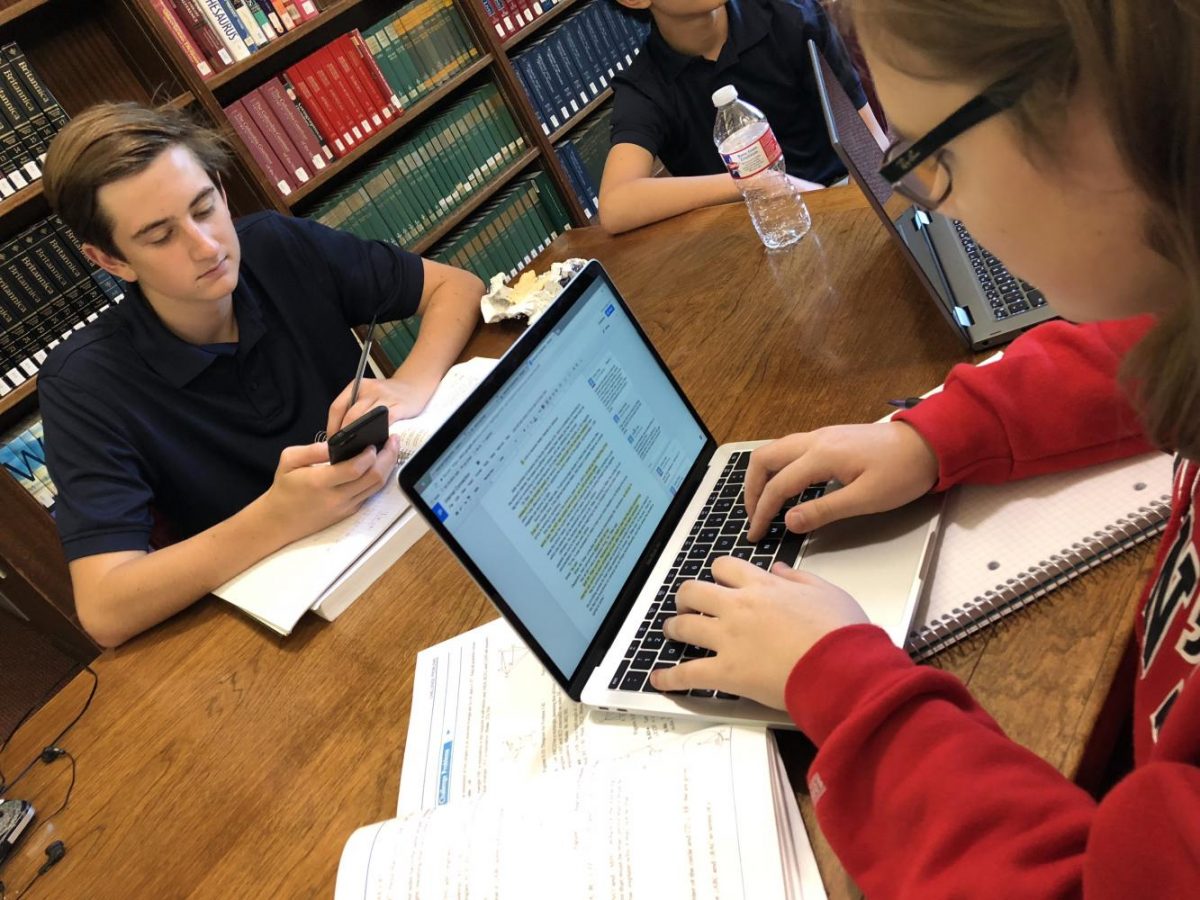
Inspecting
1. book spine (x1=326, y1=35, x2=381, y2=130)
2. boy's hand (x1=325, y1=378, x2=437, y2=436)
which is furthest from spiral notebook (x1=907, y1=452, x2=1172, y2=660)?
book spine (x1=326, y1=35, x2=381, y2=130)

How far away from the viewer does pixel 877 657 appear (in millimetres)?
584

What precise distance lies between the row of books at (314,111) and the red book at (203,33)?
0.35ft

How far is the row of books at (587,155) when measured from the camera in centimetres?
337

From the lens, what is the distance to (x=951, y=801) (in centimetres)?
51

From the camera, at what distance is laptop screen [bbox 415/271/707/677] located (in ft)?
2.28

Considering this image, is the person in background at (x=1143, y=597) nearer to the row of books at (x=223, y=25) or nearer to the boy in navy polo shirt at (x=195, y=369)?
the boy in navy polo shirt at (x=195, y=369)

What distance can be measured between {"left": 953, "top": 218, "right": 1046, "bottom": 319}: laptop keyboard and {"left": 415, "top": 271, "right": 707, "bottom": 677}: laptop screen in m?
0.37

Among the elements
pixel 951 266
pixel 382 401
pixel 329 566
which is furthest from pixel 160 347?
pixel 951 266

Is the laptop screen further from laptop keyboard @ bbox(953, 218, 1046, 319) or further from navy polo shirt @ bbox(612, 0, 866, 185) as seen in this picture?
navy polo shirt @ bbox(612, 0, 866, 185)

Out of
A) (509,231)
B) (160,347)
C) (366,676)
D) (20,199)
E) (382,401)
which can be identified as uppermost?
(20,199)

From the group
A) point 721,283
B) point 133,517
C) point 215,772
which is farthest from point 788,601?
point 133,517

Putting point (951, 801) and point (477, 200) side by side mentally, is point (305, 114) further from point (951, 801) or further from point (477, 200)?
point (951, 801)

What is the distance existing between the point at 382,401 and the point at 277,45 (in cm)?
165

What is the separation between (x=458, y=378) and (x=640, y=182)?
0.57 meters
